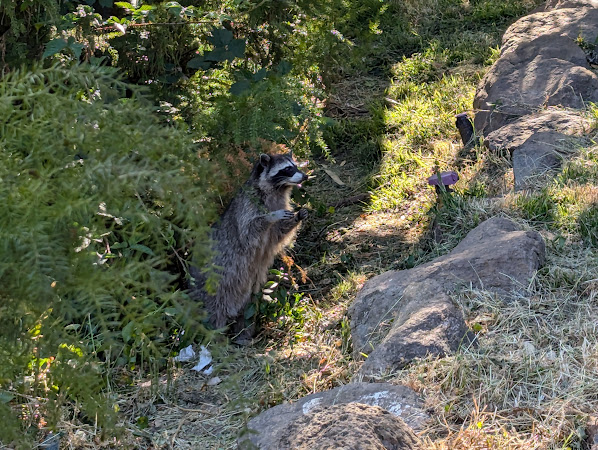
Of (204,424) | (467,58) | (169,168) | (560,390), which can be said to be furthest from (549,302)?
(467,58)

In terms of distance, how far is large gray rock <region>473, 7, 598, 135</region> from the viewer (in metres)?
6.18

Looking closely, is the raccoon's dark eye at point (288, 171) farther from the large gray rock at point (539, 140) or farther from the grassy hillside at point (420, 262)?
the large gray rock at point (539, 140)

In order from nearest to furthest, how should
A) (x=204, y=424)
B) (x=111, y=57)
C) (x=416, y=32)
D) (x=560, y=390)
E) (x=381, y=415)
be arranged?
(x=381, y=415), (x=560, y=390), (x=204, y=424), (x=111, y=57), (x=416, y=32)

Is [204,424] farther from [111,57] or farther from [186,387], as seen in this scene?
[111,57]

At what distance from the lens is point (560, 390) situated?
3.20m

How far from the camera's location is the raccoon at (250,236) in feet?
17.4

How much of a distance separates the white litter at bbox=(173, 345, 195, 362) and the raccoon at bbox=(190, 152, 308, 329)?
1.95ft

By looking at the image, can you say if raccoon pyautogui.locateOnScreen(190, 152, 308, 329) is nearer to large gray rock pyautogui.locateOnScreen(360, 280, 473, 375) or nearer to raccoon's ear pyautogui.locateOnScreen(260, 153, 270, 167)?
raccoon's ear pyautogui.locateOnScreen(260, 153, 270, 167)

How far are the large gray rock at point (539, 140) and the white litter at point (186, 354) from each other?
8.60 ft

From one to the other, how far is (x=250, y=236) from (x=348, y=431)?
296 cm

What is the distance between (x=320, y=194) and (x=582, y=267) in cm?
303

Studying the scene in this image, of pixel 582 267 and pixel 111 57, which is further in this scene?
pixel 111 57

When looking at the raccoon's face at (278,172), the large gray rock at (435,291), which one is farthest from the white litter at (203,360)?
the raccoon's face at (278,172)

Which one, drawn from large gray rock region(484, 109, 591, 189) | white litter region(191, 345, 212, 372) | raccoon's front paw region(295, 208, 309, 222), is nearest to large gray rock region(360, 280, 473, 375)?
white litter region(191, 345, 212, 372)
